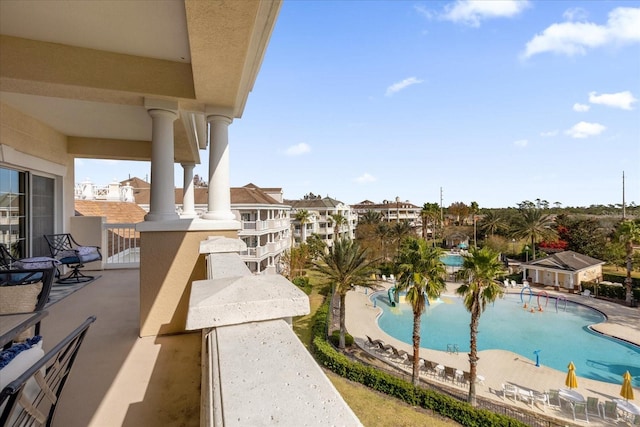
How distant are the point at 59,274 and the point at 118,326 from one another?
3746mm

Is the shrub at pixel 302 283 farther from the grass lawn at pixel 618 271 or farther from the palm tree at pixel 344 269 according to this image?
the grass lawn at pixel 618 271

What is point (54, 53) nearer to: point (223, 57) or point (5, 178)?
point (223, 57)

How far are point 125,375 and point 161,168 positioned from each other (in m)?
2.38

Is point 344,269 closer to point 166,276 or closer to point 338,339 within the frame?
point 338,339

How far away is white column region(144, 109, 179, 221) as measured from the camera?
3953 millimetres

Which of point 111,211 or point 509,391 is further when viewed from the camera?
point 111,211

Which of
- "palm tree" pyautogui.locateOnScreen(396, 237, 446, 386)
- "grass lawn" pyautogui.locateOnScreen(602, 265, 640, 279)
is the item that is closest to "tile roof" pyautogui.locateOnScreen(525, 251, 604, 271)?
A: "grass lawn" pyautogui.locateOnScreen(602, 265, 640, 279)

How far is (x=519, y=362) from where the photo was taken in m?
14.6

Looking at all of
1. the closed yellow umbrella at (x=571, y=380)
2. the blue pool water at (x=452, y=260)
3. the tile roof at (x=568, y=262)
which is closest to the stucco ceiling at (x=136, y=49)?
the closed yellow umbrella at (x=571, y=380)

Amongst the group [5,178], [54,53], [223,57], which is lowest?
[5,178]

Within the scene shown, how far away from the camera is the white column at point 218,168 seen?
4336mm

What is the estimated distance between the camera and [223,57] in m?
2.80

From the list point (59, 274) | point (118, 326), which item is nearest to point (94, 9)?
point (118, 326)

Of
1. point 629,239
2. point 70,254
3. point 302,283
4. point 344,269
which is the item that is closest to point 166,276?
point 70,254
